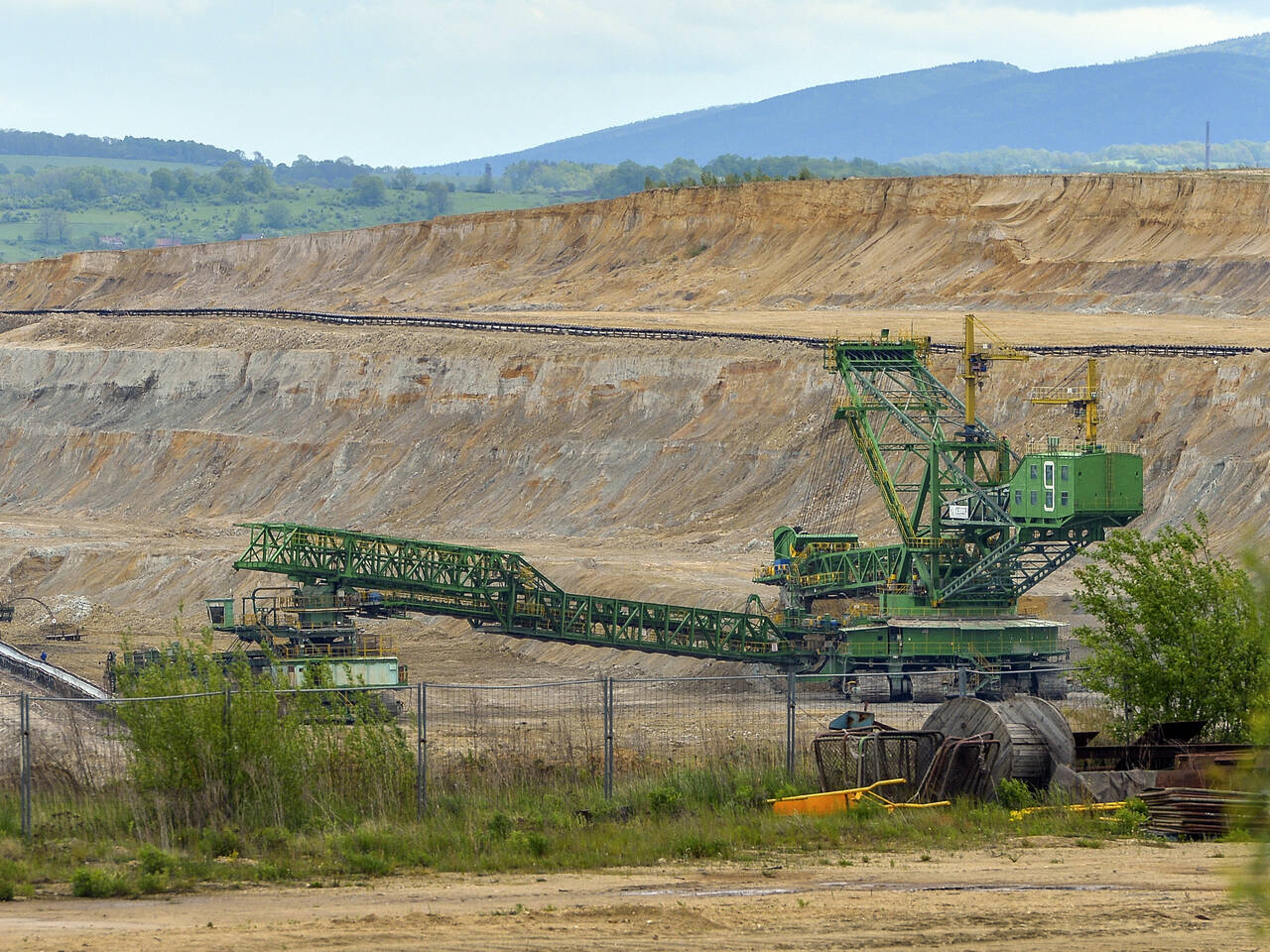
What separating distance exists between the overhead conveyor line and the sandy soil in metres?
25.7

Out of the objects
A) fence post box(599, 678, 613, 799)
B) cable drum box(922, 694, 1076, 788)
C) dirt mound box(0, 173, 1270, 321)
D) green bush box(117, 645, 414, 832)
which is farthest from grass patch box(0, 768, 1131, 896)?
dirt mound box(0, 173, 1270, 321)

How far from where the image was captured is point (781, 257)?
11381 cm

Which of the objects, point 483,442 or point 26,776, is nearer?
point 26,776

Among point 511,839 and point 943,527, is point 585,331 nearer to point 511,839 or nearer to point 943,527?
point 943,527

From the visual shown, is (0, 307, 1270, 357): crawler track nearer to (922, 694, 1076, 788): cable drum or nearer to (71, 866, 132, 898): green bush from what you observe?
(922, 694, 1076, 788): cable drum

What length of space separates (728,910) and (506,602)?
29.4 meters

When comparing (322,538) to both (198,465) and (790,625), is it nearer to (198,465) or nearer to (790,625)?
(790,625)

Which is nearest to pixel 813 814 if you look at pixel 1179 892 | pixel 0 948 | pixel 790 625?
pixel 1179 892

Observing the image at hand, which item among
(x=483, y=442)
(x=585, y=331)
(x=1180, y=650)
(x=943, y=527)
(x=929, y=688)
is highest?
(x=585, y=331)

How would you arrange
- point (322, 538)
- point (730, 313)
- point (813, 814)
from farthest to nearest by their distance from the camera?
1. point (730, 313)
2. point (322, 538)
3. point (813, 814)

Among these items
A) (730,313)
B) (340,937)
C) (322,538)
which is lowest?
(340,937)

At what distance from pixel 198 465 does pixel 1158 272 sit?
146 ft

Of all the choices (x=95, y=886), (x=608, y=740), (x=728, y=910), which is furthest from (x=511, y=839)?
(x=95, y=886)

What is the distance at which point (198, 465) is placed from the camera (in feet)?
304
